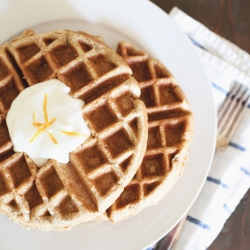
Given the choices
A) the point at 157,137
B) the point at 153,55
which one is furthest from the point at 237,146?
the point at 153,55

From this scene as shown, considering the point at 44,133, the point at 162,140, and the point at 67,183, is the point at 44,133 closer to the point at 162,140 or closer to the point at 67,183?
the point at 67,183

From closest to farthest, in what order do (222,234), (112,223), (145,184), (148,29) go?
(145,184) → (112,223) → (148,29) → (222,234)

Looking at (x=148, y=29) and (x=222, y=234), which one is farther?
(x=222, y=234)

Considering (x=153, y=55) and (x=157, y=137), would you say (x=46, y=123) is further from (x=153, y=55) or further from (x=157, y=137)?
(x=153, y=55)

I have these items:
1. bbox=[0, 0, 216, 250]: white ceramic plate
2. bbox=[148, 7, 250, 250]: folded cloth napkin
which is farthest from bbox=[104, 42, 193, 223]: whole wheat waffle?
bbox=[148, 7, 250, 250]: folded cloth napkin

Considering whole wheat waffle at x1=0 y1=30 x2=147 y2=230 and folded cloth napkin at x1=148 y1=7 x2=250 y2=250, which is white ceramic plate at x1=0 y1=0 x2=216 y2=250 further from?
whole wheat waffle at x1=0 y1=30 x2=147 y2=230

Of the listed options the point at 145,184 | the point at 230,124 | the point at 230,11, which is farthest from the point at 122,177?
the point at 230,11

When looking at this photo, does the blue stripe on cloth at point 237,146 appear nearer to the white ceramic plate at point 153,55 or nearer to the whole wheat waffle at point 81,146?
the white ceramic plate at point 153,55

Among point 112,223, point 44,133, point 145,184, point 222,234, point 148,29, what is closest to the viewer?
point 44,133
